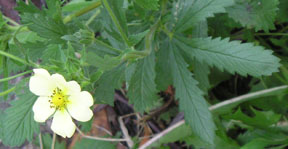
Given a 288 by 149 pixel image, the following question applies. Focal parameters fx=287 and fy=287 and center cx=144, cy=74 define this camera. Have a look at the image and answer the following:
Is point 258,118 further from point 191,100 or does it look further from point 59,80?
point 59,80

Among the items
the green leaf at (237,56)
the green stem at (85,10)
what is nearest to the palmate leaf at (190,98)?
the green leaf at (237,56)

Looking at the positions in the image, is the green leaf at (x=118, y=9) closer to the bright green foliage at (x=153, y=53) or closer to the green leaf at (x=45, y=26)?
the bright green foliage at (x=153, y=53)

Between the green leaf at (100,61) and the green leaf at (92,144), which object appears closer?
the green leaf at (100,61)

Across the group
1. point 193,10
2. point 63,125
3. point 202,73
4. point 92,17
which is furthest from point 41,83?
point 202,73

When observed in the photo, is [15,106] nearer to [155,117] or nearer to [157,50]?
[157,50]

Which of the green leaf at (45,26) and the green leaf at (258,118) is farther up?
the green leaf at (45,26)

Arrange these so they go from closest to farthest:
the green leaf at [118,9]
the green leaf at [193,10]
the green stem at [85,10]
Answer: the green leaf at [118,9] < the green leaf at [193,10] < the green stem at [85,10]
